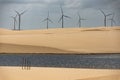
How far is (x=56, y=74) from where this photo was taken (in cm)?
123

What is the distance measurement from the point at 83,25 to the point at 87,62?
200mm

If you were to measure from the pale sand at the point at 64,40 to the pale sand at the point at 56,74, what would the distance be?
0.10m

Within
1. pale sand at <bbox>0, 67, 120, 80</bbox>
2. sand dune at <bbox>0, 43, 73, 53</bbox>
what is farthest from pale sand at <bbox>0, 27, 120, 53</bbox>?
pale sand at <bbox>0, 67, 120, 80</bbox>

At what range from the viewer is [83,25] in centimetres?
119

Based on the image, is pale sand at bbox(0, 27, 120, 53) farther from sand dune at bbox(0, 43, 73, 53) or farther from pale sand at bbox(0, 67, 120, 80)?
pale sand at bbox(0, 67, 120, 80)

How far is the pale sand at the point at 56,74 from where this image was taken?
1.18 m

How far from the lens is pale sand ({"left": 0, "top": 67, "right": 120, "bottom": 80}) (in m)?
1.18

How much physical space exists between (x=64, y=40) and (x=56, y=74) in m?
0.19

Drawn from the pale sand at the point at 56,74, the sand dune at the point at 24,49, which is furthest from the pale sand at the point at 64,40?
the pale sand at the point at 56,74

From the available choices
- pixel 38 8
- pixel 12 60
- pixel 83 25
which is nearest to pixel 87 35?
pixel 83 25

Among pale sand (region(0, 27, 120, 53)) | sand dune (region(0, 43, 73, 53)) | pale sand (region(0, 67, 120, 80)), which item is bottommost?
pale sand (region(0, 67, 120, 80))

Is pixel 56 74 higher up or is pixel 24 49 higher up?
pixel 24 49

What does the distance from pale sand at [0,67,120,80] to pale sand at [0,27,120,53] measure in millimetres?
105

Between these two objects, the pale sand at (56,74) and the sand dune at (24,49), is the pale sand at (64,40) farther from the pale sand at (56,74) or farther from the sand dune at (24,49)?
the pale sand at (56,74)
